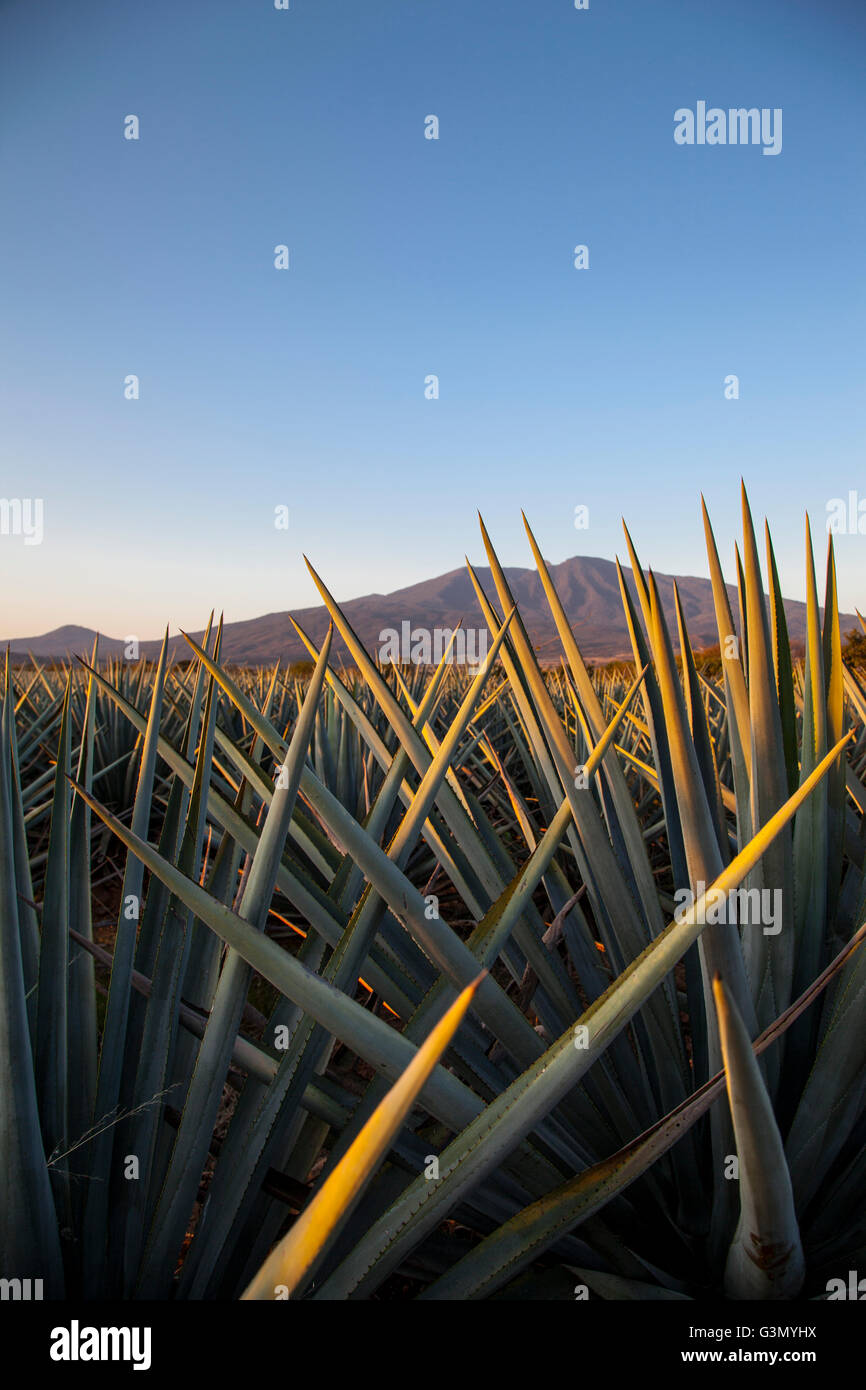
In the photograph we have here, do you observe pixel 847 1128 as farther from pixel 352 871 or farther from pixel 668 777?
pixel 352 871

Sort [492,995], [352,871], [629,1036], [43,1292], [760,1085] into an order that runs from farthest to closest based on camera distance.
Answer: [629,1036] < [352,871] < [492,995] < [43,1292] < [760,1085]

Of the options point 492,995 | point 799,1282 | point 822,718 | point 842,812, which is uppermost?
point 822,718

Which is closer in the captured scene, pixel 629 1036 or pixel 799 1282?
pixel 799 1282

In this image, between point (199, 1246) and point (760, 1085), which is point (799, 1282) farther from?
point (199, 1246)

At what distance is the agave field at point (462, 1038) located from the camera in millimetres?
524

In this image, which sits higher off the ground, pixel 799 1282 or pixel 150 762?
pixel 150 762

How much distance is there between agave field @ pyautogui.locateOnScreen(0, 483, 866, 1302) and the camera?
524mm

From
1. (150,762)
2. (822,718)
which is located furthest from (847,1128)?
(150,762)

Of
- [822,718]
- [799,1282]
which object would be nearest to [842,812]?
[822,718]

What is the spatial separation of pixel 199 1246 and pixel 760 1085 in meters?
0.53

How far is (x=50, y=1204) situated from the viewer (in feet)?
1.83

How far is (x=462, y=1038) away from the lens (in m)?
0.80

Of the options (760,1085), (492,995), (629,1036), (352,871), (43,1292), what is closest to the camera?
(760,1085)

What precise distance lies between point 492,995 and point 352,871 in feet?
0.81
